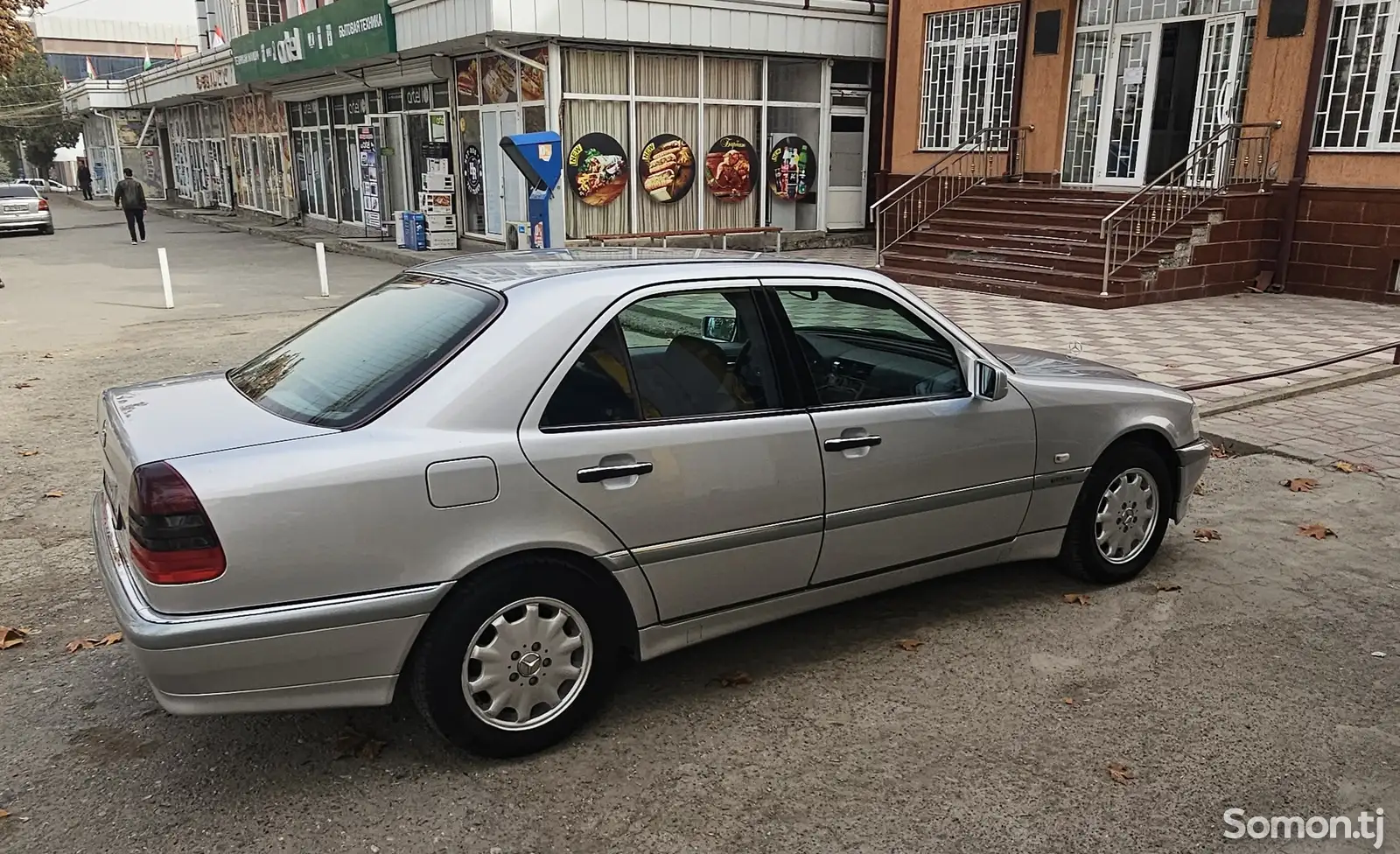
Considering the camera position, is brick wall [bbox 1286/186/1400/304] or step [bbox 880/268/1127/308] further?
brick wall [bbox 1286/186/1400/304]

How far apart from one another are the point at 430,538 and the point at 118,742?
1.44 m

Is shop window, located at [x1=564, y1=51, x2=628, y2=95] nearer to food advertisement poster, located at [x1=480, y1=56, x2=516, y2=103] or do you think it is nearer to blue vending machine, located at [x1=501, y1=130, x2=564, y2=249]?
food advertisement poster, located at [x1=480, y1=56, x2=516, y2=103]

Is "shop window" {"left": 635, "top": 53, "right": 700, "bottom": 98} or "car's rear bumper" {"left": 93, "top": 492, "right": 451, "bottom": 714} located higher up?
"shop window" {"left": 635, "top": 53, "right": 700, "bottom": 98}

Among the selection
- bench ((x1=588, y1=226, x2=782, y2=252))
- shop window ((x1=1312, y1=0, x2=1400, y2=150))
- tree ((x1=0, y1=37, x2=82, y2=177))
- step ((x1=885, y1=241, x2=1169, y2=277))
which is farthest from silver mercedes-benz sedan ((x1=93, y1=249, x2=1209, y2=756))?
tree ((x1=0, y1=37, x2=82, y2=177))

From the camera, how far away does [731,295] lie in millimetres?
3752

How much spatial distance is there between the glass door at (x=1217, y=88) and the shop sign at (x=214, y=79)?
26.1 metres

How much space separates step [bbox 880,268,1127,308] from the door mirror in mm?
9275

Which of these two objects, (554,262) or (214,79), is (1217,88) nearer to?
(554,262)

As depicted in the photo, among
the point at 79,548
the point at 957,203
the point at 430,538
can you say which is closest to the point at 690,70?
the point at 957,203

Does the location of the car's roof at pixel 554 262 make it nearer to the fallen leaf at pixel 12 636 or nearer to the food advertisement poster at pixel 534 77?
the fallen leaf at pixel 12 636

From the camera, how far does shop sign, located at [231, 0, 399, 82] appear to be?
19.8 meters

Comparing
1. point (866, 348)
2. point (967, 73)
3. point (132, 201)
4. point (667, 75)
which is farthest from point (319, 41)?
point (866, 348)

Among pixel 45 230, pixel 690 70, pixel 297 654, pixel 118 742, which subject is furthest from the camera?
pixel 45 230

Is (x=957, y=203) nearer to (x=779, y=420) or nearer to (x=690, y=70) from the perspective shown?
(x=690, y=70)
